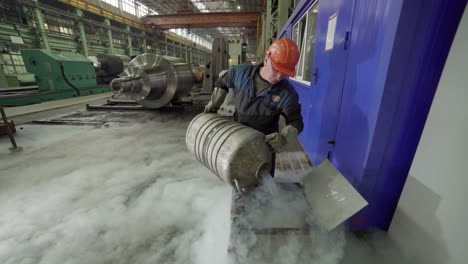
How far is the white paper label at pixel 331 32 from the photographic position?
5.58 ft

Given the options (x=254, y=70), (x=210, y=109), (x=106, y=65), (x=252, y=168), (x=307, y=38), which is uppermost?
(x=307, y=38)

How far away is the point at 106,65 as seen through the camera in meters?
7.57

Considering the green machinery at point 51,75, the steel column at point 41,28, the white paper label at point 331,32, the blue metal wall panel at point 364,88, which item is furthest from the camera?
the steel column at point 41,28

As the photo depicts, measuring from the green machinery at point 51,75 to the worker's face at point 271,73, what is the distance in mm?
6245

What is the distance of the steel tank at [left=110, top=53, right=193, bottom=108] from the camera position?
4133 millimetres

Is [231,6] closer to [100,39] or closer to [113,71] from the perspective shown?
[100,39]

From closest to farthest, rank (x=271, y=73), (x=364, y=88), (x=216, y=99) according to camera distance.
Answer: (x=364, y=88) < (x=271, y=73) < (x=216, y=99)

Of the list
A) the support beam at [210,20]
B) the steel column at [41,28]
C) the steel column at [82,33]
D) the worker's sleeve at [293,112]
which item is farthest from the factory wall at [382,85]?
the steel column at [82,33]

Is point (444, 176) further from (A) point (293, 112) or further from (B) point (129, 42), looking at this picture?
(B) point (129, 42)

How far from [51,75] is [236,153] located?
6.65 metres

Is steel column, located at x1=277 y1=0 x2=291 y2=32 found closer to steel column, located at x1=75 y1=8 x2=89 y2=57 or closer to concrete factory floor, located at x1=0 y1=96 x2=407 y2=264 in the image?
concrete factory floor, located at x1=0 y1=96 x2=407 y2=264

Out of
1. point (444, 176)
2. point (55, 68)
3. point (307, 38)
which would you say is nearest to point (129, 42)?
point (55, 68)

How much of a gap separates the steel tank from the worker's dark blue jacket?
3.01 m

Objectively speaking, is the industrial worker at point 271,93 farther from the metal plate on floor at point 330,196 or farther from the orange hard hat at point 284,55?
the metal plate on floor at point 330,196
